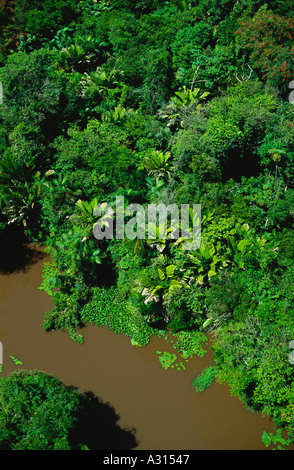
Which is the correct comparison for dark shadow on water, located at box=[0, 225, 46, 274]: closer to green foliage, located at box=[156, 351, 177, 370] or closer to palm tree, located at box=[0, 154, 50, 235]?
palm tree, located at box=[0, 154, 50, 235]

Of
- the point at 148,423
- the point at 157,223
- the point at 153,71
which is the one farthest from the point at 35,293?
the point at 153,71

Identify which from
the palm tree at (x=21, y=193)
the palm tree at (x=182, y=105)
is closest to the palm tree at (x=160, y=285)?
the palm tree at (x=21, y=193)

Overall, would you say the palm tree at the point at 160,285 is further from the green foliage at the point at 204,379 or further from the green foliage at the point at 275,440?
the green foliage at the point at 275,440

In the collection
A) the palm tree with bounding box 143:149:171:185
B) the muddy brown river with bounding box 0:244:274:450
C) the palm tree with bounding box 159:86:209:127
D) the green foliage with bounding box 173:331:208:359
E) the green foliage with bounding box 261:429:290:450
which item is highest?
the palm tree with bounding box 159:86:209:127

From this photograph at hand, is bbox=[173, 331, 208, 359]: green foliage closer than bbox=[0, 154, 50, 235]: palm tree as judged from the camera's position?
Yes

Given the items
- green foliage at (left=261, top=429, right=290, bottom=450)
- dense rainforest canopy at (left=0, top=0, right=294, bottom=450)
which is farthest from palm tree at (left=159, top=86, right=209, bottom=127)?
green foliage at (left=261, top=429, right=290, bottom=450)

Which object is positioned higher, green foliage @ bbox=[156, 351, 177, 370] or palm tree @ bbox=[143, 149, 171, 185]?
palm tree @ bbox=[143, 149, 171, 185]
